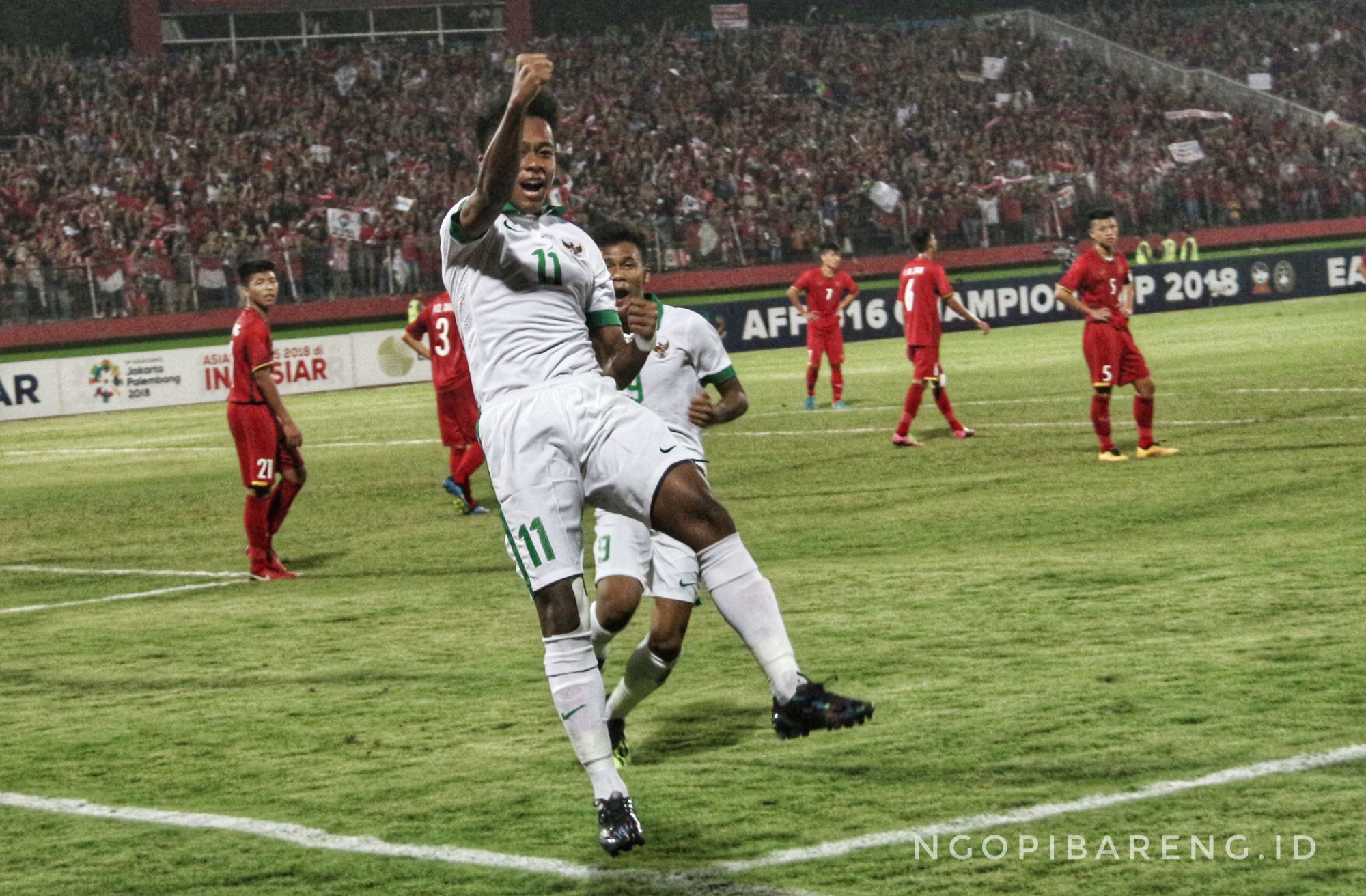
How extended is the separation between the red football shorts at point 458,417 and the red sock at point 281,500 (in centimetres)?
322

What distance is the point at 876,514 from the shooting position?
1304 cm

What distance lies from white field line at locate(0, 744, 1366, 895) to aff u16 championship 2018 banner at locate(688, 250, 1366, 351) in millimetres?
30308

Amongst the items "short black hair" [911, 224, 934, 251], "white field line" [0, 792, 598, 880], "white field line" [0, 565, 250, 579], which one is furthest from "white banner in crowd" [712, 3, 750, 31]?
"white field line" [0, 792, 598, 880]

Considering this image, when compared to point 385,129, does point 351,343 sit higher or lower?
lower

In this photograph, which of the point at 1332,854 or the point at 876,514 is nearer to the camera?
the point at 1332,854

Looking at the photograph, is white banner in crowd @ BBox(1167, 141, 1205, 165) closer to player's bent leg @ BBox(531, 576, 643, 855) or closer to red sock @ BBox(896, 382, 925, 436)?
red sock @ BBox(896, 382, 925, 436)

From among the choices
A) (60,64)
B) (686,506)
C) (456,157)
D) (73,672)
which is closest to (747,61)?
(456,157)

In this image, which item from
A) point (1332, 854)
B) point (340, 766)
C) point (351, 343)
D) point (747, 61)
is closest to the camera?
point (1332, 854)

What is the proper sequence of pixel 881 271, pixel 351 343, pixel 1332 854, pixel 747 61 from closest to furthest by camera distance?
1. pixel 1332 854
2. pixel 351 343
3. pixel 881 271
4. pixel 747 61

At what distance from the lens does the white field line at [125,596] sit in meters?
11.3

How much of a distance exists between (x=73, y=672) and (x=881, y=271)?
34056 millimetres

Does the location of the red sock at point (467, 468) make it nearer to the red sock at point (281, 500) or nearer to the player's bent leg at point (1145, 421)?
the red sock at point (281, 500)

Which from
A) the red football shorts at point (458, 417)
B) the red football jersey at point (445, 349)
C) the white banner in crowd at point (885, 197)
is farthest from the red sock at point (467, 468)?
the white banner in crowd at point (885, 197)

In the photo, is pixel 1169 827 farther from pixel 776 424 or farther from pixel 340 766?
pixel 776 424
